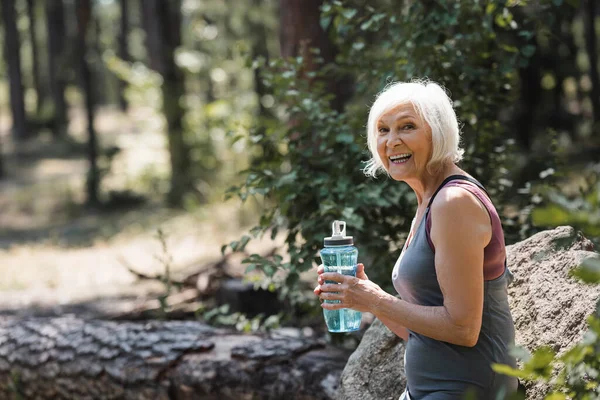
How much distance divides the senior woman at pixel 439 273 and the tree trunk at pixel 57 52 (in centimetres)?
3058

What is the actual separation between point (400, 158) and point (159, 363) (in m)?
2.82

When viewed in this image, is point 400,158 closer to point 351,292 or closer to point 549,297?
point 351,292

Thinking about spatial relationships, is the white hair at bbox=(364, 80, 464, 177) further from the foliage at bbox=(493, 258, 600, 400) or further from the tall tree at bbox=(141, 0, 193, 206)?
the tall tree at bbox=(141, 0, 193, 206)

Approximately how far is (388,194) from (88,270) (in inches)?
266

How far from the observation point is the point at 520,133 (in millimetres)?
14586

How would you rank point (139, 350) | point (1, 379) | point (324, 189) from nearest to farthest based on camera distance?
point (324, 189), point (139, 350), point (1, 379)

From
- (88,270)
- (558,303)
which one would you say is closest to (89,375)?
(558,303)

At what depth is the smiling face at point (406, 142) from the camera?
2678mm

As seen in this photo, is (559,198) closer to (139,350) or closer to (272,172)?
(272,172)

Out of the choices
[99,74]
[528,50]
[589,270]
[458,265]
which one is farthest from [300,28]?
[99,74]

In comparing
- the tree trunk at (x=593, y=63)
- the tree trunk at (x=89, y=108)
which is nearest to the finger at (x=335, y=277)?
the tree trunk at (x=593, y=63)

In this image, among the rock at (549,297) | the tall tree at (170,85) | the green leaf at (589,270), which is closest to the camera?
the green leaf at (589,270)

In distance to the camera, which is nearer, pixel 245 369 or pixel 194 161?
pixel 245 369

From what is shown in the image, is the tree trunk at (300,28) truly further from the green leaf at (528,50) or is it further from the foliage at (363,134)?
the green leaf at (528,50)
